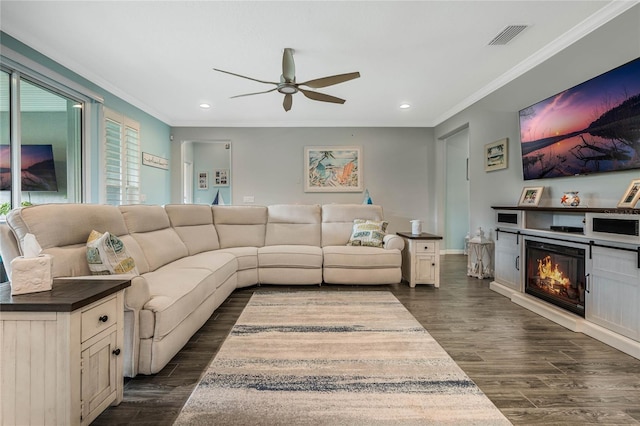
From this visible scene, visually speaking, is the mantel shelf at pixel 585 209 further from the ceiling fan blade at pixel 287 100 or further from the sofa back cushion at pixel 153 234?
the sofa back cushion at pixel 153 234

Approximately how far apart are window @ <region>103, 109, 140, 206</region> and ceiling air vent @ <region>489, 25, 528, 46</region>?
471cm

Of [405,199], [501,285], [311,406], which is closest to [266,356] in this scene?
[311,406]

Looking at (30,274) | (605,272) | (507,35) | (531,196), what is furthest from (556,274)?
(30,274)

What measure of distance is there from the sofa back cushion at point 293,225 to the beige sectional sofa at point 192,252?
0.05 ft

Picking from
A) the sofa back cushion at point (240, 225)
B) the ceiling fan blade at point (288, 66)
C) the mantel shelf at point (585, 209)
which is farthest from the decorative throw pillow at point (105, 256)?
A: the mantel shelf at point (585, 209)

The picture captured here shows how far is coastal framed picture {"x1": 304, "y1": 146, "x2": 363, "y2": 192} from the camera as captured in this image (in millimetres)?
5840

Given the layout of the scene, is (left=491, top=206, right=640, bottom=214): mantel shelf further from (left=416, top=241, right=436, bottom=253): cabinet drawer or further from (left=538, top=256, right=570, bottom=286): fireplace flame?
(left=416, top=241, right=436, bottom=253): cabinet drawer

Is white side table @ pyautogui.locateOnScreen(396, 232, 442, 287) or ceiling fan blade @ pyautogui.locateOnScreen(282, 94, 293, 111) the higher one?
ceiling fan blade @ pyautogui.locateOnScreen(282, 94, 293, 111)

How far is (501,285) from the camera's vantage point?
354 centimetres

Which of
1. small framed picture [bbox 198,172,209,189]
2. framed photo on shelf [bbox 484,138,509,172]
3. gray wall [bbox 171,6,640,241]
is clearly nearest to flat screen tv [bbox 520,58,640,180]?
framed photo on shelf [bbox 484,138,509,172]

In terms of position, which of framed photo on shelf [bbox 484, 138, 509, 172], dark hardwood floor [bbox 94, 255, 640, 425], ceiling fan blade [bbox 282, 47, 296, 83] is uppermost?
ceiling fan blade [bbox 282, 47, 296, 83]

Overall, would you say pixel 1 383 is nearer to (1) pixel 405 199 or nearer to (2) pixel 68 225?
(2) pixel 68 225

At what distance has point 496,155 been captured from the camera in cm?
394

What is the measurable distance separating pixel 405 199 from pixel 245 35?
4.23 meters
